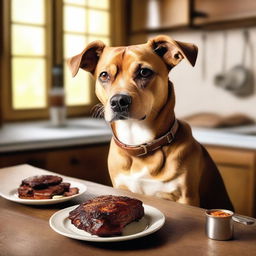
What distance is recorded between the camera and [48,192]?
1.16 metres

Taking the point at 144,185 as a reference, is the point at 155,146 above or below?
above

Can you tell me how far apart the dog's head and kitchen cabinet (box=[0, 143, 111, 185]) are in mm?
1058

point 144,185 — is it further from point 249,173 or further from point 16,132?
point 16,132

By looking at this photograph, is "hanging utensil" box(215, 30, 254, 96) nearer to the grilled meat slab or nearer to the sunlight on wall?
the sunlight on wall

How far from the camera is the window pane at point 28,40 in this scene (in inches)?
119

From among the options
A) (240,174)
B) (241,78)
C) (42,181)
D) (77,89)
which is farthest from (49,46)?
(42,181)

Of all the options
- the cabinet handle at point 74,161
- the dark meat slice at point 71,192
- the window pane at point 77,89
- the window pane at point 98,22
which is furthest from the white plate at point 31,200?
the window pane at point 98,22

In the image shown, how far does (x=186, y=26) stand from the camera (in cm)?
296

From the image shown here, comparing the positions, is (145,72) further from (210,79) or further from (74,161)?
(210,79)

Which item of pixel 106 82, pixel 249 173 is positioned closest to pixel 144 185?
pixel 106 82

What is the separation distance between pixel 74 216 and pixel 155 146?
0.48 metres

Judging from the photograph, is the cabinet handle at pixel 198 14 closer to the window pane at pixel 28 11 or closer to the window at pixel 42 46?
the window at pixel 42 46

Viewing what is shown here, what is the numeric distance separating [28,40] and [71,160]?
1044 millimetres

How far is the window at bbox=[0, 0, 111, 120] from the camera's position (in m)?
2.99
